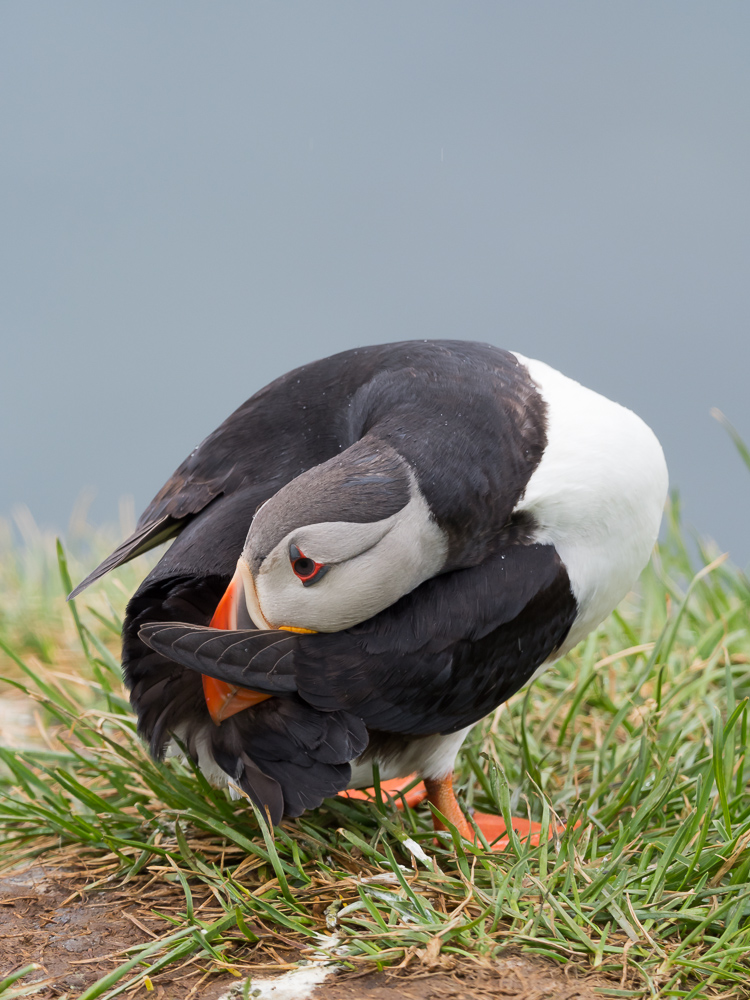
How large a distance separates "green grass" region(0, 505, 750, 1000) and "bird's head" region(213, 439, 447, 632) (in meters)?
0.63

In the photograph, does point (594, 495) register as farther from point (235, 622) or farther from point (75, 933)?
point (75, 933)

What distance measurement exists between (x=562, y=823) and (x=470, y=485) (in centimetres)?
105

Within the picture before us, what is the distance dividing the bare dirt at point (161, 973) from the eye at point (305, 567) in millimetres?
889

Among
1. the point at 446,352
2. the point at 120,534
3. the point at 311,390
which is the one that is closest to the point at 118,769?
the point at 311,390

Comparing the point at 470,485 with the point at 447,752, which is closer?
the point at 470,485

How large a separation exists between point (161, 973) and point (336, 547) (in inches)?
42.9

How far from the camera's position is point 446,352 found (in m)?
3.08

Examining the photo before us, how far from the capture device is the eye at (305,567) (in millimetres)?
2373

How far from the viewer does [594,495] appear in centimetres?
284

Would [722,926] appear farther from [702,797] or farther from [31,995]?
[31,995]

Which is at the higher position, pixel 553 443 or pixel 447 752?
pixel 553 443

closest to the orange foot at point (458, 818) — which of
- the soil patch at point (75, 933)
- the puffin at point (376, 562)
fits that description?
the puffin at point (376, 562)

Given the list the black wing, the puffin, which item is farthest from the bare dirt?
the black wing

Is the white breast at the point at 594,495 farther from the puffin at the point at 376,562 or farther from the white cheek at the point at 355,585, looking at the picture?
the white cheek at the point at 355,585
